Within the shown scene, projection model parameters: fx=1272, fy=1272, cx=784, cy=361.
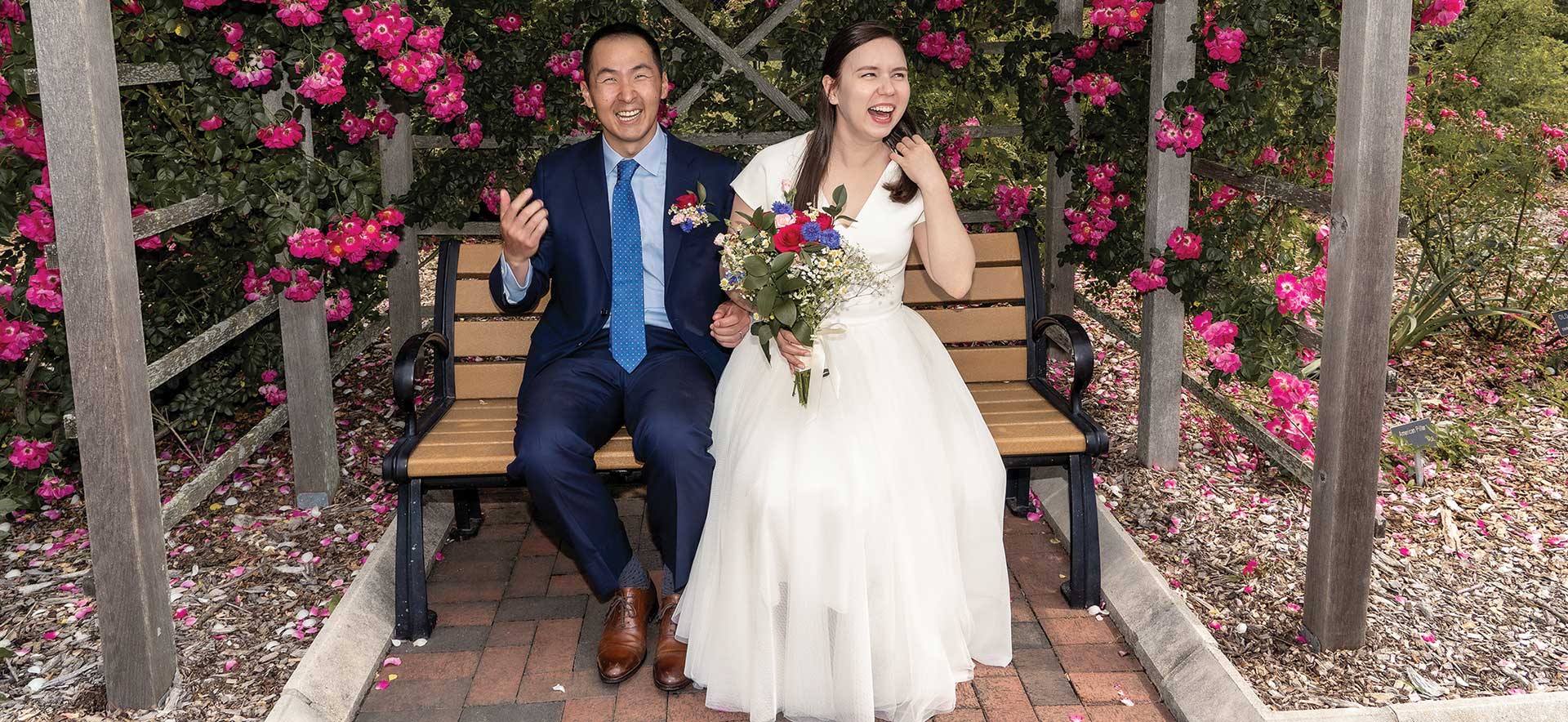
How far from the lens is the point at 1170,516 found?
432 cm

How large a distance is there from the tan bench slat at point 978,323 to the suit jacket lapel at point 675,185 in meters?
0.97

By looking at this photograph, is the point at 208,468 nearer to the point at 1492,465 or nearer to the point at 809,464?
the point at 809,464

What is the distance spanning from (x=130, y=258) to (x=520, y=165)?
2498 mm

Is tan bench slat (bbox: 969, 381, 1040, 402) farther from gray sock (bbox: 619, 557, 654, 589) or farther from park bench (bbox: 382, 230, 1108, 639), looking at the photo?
gray sock (bbox: 619, 557, 654, 589)

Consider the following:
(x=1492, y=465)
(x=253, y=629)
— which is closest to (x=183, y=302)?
(x=253, y=629)

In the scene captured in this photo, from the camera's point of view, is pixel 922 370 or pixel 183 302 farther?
pixel 183 302

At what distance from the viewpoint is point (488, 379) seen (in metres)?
4.17

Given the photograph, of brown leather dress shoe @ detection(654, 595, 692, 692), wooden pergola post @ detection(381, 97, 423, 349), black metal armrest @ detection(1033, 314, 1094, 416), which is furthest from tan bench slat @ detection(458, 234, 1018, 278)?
brown leather dress shoe @ detection(654, 595, 692, 692)

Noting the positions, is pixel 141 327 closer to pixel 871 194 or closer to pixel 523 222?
pixel 523 222

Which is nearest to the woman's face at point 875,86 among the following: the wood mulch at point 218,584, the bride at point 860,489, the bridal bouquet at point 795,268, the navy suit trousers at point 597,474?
the bride at point 860,489

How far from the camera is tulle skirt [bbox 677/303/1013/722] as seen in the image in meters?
3.10

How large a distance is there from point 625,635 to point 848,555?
2.39 ft

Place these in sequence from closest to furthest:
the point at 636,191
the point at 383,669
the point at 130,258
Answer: the point at 130,258
the point at 383,669
the point at 636,191

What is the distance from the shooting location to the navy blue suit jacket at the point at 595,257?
3824 mm
